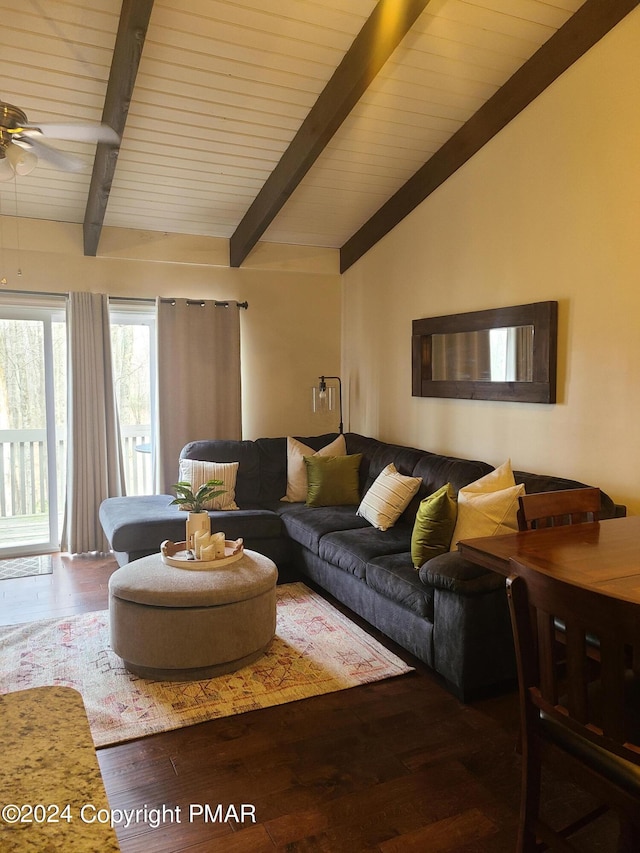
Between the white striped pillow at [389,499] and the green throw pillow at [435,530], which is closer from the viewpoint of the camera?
the green throw pillow at [435,530]

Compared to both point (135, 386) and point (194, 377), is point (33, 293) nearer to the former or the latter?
point (135, 386)

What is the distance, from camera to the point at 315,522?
168 inches

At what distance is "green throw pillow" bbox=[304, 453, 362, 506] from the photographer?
15.6ft

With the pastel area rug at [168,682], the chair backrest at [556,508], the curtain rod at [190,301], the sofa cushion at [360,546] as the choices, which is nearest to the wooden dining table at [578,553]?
Result: the chair backrest at [556,508]

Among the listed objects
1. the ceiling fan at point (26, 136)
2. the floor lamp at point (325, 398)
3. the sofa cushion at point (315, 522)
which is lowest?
the sofa cushion at point (315, 522)

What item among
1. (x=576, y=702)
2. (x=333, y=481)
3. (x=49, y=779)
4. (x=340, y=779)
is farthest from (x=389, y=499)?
(x=49, y=779)

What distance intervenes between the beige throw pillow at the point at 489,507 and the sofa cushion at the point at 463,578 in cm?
27

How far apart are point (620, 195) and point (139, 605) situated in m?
3.10

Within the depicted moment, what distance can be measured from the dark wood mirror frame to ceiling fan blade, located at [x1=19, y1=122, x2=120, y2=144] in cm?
241

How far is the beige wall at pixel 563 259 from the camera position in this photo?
10.3ft

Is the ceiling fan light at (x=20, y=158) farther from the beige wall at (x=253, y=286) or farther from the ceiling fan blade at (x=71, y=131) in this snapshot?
the beige wall at (x=253, y=286)

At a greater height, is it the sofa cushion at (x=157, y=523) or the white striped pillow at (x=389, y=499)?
the white striped pillow at (x=389, y=499)

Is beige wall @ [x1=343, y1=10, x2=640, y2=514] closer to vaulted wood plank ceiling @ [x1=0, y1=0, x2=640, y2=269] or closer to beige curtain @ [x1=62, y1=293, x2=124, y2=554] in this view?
vaulted wood plank ceiling @ [x1=0, y1=0, x2=640, y2=269]

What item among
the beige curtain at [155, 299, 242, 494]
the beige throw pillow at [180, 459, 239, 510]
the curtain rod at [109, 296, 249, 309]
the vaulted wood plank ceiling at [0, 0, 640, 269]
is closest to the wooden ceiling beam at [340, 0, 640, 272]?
the vaulted wood plank ceiling at [0, 0, 640, 269]
